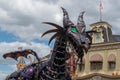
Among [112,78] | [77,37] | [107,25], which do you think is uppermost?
[107,25]

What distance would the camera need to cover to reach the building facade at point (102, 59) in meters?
43.3

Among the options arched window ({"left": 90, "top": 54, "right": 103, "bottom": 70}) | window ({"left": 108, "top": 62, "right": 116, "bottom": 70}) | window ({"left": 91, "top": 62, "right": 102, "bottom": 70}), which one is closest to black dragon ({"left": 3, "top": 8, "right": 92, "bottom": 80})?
window ({"left": 108, "top": 62, "right": 116, "bottom": 70})

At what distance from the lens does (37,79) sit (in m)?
16.3

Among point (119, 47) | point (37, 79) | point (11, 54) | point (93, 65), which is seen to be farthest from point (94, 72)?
point (37, 79)

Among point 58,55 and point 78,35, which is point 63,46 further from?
point 78,35

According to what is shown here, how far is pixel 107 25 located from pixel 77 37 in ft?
112

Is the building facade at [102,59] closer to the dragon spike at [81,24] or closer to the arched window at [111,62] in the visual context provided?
the arched window at [111,62]

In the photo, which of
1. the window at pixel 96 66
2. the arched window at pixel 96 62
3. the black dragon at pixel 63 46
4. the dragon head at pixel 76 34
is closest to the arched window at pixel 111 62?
the arched window at pixel 96 62

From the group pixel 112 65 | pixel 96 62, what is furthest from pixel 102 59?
pixel 112 65

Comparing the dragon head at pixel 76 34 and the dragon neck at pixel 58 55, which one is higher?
the dragon head at pixel 76 34

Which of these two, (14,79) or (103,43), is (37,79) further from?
(103,43)

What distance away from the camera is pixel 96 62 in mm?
45219

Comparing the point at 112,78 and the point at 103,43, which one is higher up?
the point at 103,43

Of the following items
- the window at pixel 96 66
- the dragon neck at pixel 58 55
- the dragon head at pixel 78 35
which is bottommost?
the window at pixel 96 66
